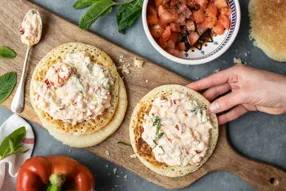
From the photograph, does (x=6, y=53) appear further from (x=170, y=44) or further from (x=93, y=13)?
(x=170, y=44)

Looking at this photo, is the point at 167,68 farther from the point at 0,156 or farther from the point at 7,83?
the point at 0,156

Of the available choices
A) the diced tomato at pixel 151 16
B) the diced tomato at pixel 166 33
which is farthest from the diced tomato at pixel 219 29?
the diced tomato at pixel 151 16

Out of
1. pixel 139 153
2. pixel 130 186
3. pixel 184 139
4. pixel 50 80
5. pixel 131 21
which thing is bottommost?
pixel 130 186

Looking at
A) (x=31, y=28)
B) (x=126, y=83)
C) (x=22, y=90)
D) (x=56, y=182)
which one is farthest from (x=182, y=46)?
(x=56, y=182)

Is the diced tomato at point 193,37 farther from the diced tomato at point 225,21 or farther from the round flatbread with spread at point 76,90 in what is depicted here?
the round flatbread with spread at point 76,90

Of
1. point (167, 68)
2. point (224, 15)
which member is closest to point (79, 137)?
point (167, 68)

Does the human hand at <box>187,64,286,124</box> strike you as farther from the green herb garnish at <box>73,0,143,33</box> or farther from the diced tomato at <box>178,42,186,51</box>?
the green herb garnish at <box>73,0,143,33</box>
